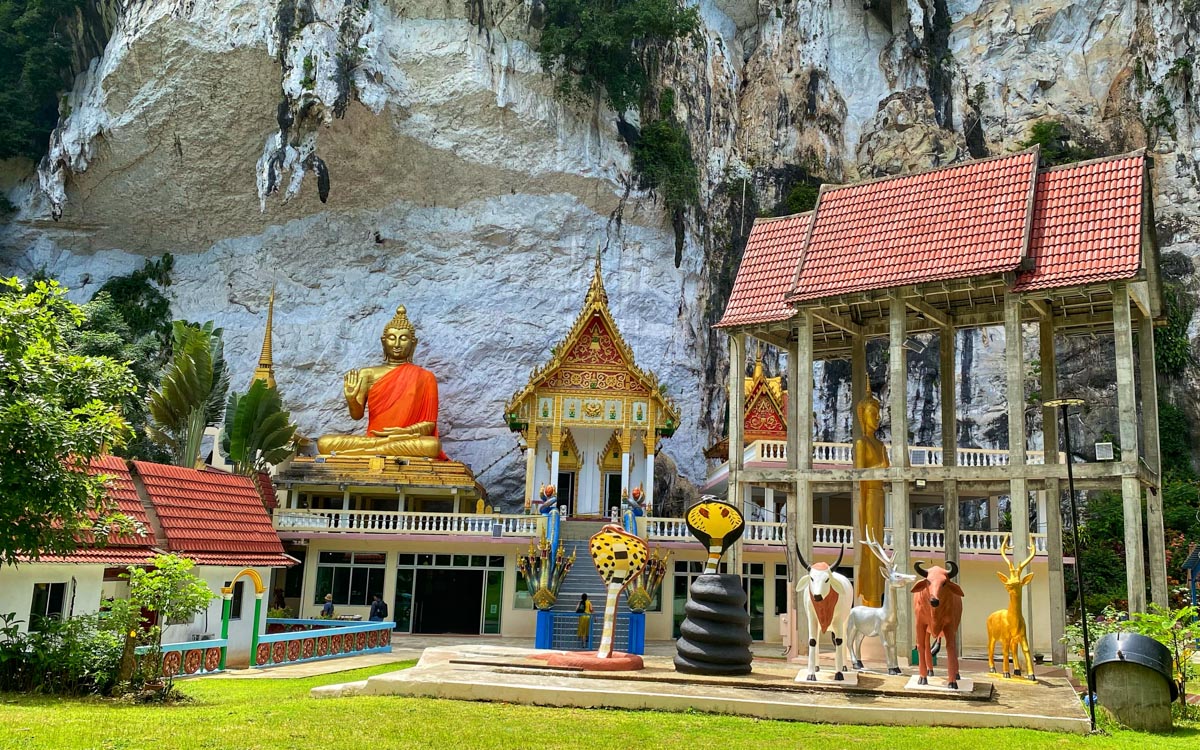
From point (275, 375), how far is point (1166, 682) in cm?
2984

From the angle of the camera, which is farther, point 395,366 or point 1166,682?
point 395,366

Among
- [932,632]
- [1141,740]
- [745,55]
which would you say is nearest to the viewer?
[1141,740]

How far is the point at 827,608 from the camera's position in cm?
1255

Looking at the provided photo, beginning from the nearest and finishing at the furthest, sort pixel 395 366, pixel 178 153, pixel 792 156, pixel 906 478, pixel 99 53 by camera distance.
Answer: pixel 906 478, pixel 395 366, pixel 178 153, pixel 99 53, pixel 792 156

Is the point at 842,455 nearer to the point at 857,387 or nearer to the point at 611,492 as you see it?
the point at 611,492

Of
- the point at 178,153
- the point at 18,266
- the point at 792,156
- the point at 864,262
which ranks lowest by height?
the point at 864,262

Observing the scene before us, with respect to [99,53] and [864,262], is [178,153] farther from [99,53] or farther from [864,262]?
[864,262]

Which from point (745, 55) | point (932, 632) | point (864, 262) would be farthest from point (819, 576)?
point (745, 55)

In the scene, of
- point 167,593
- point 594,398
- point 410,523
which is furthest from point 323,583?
point 167,593

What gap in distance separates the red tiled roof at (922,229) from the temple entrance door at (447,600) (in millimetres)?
11824

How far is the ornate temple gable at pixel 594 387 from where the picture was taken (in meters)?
28.1

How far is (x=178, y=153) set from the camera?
3453cm

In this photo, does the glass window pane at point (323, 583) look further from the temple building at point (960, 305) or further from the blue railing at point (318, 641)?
the temple building at point (960, 305)

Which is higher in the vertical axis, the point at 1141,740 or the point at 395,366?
the point at 395,366
